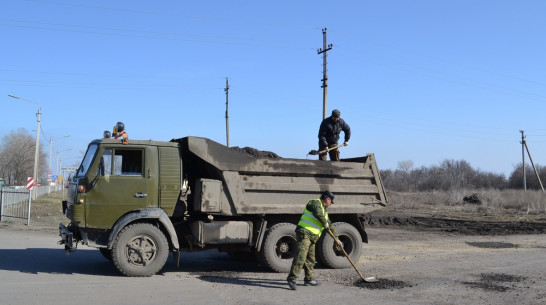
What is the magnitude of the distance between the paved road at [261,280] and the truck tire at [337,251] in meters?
0.26

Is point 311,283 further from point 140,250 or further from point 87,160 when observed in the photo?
point 87,160

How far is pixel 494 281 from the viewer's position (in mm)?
8594

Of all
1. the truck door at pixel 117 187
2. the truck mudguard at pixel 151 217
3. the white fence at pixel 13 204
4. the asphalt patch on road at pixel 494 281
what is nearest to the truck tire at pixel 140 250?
the truck mudguard at pixel 151 217

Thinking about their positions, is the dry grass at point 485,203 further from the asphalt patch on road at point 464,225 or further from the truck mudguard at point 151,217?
the truck mudguard at point 151,217

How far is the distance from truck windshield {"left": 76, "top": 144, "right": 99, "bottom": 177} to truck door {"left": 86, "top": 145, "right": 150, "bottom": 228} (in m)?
0.22

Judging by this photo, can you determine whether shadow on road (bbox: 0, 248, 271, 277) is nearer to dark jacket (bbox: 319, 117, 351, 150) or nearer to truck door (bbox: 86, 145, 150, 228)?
truck door (bbox: 86, 145, 150, 228)

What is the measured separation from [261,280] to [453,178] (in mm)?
72886

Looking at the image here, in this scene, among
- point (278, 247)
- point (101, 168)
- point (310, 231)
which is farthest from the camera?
point (278, 247)

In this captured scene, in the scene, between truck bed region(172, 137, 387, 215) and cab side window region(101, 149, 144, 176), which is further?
truck bed region(172, 137, 387, 215)

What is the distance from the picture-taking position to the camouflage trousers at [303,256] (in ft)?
25.5

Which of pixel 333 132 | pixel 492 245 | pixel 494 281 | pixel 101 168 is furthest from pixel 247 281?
pixel 492 245

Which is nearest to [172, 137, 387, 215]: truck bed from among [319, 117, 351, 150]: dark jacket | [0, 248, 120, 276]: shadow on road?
[319, 117, 351, 150]: dark jacket

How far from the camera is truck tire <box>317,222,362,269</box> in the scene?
9.74 meters

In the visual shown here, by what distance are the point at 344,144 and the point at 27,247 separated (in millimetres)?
8342
